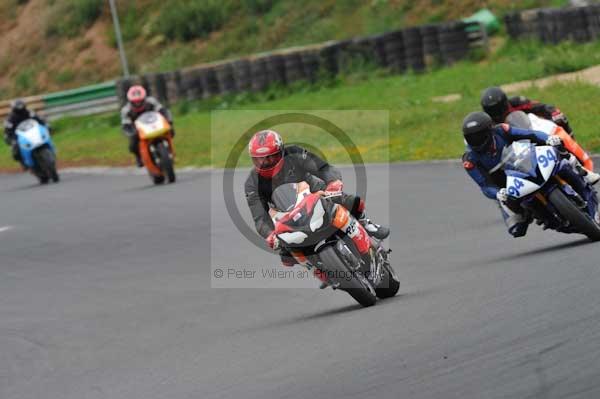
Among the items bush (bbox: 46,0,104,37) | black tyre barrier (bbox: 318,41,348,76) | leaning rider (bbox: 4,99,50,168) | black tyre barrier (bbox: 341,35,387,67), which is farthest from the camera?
bush (bbox: 46,0,104,37)

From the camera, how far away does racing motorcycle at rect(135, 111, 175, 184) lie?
21.7 metres

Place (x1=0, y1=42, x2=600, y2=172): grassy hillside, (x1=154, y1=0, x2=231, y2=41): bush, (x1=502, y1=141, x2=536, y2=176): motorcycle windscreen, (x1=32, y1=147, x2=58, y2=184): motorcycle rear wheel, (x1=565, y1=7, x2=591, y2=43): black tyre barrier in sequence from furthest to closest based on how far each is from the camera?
(x1=154, y1=0, x2=231, y2=41): bush < (x1=565, y1=7, x2=591, y2=43): black tyre barrier < (x1=32, y1=147, x2=58, y2=184): motorcycle rear wheel < (x1=0, y1=42, x2=600, y2=172): grassy hillside < (x1=502, y1=141, x2=536, y2=176): motorcycle windscreen

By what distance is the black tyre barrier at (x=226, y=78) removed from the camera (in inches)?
1384

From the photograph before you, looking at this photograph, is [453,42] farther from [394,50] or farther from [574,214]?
[574,214]

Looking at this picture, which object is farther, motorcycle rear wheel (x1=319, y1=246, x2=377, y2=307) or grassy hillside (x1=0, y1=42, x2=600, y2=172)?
grassy hillside (x1=0, y1=42, x2=600, y2=172)

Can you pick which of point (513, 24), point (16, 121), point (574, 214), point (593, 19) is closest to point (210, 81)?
point (513, 24)

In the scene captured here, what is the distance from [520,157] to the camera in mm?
10797

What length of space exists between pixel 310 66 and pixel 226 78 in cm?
237

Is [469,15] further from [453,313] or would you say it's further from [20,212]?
[453,313]

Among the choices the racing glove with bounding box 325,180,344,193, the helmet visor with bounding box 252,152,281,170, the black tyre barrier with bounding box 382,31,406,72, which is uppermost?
the helmet visor with bounding box 252,152,281,170

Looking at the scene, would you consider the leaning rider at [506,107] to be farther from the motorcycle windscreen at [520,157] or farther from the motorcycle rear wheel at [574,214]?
the motorcycle rear wheel at [574,214]

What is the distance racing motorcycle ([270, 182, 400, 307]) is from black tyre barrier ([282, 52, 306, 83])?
81.8 feet

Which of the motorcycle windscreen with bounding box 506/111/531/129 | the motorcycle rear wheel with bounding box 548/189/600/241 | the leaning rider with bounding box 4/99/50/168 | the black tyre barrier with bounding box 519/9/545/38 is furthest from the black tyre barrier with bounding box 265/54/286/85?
the motorcycle rear wheel with bounding box 548/189/600/241

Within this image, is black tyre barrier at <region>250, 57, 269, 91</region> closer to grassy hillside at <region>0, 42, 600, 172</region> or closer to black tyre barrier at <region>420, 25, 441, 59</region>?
grassy hillside at <region>0, 42, 600, 172</region>
